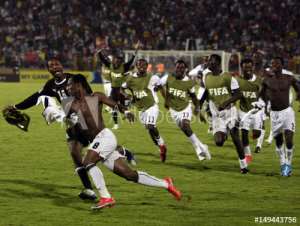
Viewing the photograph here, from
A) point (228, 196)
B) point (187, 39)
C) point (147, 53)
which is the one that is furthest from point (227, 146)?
point (187, 39)

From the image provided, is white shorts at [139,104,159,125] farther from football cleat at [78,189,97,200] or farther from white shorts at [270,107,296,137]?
football cleat at [78,189,97,200]

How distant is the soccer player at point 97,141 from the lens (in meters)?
10.4

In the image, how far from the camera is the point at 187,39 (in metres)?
47.8

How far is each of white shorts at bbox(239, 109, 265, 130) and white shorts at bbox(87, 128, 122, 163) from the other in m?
5.73

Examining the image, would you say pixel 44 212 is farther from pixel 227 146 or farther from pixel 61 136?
pixel 61 136

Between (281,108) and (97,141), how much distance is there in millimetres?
4763

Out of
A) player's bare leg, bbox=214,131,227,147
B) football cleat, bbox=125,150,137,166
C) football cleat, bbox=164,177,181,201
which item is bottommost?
football cleat, bbox=125,150,137,166

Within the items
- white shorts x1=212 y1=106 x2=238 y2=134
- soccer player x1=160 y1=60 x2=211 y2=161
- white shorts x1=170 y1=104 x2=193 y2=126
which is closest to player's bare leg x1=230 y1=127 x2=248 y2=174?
white shorts x1=212 y1=106 x2=238 y2=134

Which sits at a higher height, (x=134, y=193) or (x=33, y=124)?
(x=134, y=193)

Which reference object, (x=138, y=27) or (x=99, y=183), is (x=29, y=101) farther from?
(x=138, y=27)

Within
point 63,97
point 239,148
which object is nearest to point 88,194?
point 63,97

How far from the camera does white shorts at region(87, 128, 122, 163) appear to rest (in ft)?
34.0

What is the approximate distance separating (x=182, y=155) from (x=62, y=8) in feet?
126

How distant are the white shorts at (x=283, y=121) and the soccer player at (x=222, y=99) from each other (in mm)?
838
